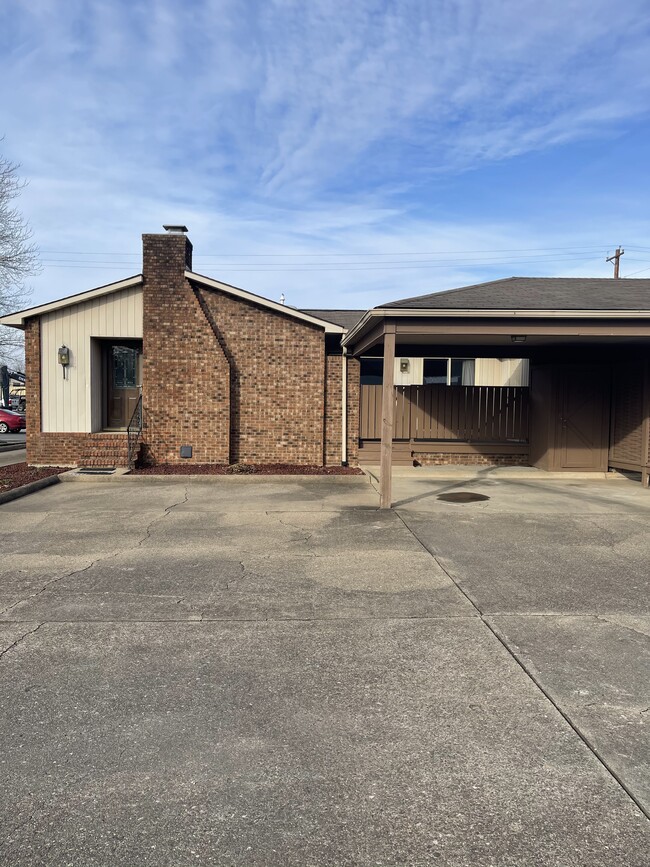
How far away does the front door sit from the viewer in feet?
47.9

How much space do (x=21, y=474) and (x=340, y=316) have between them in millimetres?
9990

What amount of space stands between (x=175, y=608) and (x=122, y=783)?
2289 mm

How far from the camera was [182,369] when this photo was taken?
13555 mm

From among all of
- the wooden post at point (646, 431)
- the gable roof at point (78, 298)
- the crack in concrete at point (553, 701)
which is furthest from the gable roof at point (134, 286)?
the crack in concrete at point (553, 701)

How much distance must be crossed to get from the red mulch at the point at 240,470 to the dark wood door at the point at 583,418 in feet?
15.1

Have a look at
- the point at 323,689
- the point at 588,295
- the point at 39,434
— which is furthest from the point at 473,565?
the point at 39,434

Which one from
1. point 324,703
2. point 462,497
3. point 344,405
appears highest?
point 344,405

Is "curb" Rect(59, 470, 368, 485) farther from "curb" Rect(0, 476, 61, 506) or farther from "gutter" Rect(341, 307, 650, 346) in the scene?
"gutter" Rect(341, 307, 650, 346)

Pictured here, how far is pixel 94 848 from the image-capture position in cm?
235

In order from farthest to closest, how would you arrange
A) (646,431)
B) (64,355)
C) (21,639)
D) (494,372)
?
(494,372) < (64,355) < (646,431) < (21,639)

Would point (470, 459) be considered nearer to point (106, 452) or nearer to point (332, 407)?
point (332, 407)

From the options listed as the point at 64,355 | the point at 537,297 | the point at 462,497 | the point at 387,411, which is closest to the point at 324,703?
the point at 387,411

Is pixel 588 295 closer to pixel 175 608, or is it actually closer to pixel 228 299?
pixel 228 299

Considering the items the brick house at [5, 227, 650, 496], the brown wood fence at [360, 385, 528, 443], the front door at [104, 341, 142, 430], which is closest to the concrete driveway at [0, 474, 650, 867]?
the brick house at [5, 227, 650, 496]
